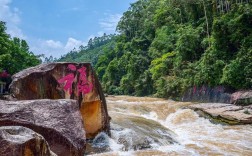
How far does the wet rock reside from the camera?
13.5 m

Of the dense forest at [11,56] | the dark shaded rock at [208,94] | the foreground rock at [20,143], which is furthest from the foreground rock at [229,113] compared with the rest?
the dense forest at [11,56]

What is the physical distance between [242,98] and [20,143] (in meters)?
12.8

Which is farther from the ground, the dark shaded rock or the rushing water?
the dark shaded rock

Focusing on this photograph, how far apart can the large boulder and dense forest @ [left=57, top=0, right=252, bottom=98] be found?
967 cm

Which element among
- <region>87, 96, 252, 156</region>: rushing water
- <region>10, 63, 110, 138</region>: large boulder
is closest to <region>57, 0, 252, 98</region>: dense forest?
<region>87, 96, 252, 156</region>: rushing water

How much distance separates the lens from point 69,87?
6.58 metres

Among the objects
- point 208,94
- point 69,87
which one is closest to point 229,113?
point 208,94

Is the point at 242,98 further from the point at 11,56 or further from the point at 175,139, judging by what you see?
the point at 11,56

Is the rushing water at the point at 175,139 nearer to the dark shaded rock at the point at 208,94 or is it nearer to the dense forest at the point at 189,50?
the dark shaded rock at the point at 208,94

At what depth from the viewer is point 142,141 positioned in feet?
23.0

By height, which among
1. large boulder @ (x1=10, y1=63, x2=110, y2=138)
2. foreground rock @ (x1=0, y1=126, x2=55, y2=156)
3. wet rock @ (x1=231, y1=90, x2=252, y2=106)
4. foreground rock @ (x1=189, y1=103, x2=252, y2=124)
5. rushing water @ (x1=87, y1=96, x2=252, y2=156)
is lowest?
rushing water @ (x1=87, y1=96, x2=252, y2=156)

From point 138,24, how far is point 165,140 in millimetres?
34771

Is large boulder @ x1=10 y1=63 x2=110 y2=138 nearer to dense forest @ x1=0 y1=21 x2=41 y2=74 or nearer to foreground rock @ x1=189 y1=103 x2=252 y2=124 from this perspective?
foreground rock @ x1=189 y1=103 x2=252 y2=124

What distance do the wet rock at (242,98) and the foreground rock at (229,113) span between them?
102 cm
